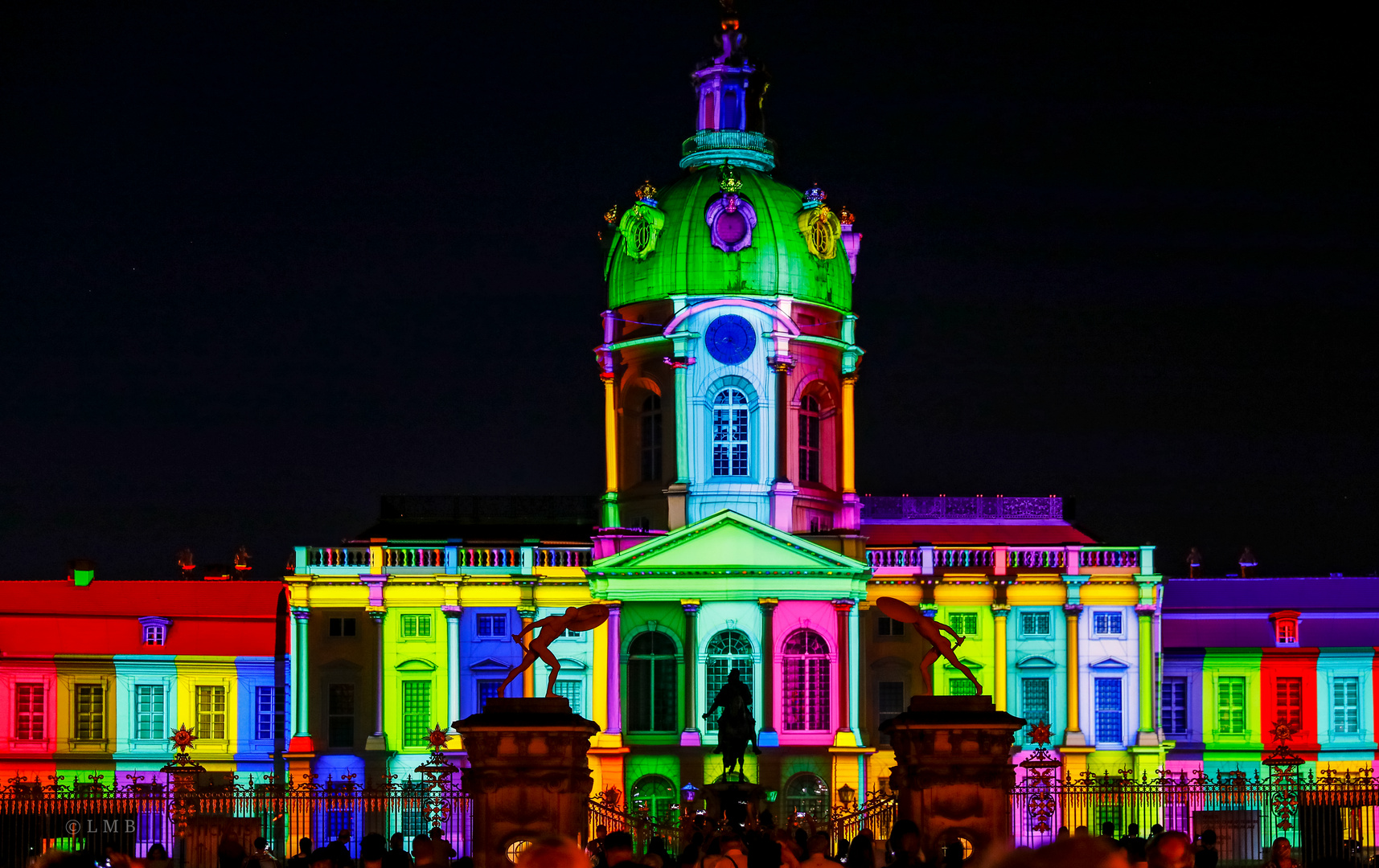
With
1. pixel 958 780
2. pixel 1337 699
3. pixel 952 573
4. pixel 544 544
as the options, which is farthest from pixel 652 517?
pixel 958 780

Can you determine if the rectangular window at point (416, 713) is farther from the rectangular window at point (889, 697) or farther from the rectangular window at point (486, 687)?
the rectangular window at point (889, 697)

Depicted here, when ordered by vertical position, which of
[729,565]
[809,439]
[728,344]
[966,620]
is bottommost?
[966,620]

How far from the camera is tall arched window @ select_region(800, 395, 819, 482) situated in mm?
68688

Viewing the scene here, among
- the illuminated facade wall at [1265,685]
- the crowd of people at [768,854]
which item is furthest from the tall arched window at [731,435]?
the crowd of people at [768,854]

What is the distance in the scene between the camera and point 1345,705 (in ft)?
225

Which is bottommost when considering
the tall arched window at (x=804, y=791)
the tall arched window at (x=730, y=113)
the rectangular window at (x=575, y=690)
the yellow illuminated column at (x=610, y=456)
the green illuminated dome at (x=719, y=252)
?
the tall arched window at (x=804, y=791)

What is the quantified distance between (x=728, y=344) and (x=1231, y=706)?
58.9 feet

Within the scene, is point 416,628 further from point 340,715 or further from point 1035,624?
point 1035,624

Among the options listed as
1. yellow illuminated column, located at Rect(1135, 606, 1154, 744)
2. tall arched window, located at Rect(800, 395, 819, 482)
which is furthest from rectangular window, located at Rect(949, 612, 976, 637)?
tall arched window, located at Rect(800, 395, 819, 482)

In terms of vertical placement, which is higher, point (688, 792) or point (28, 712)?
point (28, 712)

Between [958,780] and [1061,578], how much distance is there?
36847 mm

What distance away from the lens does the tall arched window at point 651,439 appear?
226 feet

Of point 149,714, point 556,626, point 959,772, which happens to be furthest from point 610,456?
point 959,772

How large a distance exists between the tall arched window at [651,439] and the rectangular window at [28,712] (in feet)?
60.2
